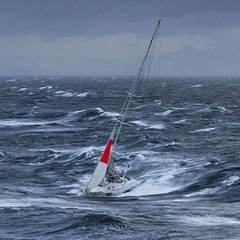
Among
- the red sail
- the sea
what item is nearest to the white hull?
the sea

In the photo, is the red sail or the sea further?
the red sail

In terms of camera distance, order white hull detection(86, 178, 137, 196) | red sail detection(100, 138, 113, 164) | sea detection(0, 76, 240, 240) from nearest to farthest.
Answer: sea detection(0, 76, 240, 240), white hull detection(86, 178, 137, 196), red sail detection(100, 138, 113, 164)

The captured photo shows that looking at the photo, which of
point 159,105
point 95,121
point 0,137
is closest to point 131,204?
point 0,137

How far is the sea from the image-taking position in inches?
1299

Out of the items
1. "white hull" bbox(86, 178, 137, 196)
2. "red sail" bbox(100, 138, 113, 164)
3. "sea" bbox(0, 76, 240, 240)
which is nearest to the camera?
"sea" bbox(0, 76, 240, 240)

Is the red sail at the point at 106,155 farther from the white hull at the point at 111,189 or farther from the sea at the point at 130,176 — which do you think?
the sea at the point at 130,176

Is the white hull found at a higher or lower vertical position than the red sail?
lower

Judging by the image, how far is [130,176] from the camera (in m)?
55.0

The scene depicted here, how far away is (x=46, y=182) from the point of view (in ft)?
174

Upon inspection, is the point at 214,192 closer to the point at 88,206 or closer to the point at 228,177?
the point at 228,177

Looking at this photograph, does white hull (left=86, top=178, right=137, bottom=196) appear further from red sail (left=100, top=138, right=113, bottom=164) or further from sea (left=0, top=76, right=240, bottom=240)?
red sail (left=100, top=138, right=113, bottom=164)

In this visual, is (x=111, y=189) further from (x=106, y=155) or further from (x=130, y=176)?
(x=130, y=176)

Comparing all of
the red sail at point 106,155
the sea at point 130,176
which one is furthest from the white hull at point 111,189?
the red sail at point 106,155

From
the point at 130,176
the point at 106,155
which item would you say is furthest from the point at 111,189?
the point at 130,176
